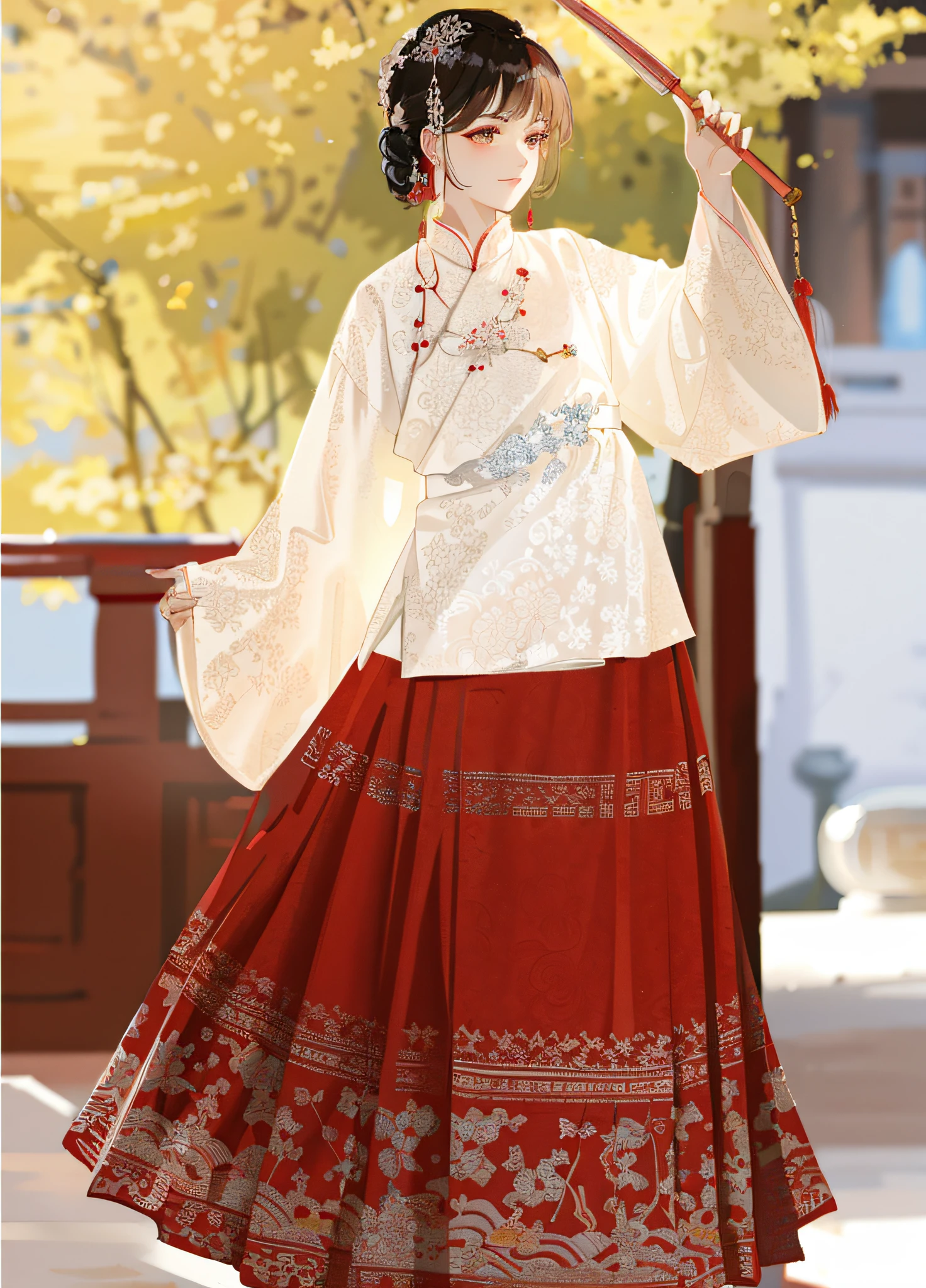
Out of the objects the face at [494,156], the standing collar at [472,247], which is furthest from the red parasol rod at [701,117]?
the standing collar at [472,247]

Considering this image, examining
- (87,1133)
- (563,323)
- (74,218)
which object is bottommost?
(87,1133)

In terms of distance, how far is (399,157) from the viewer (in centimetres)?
165

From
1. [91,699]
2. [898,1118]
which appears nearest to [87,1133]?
[91,699]

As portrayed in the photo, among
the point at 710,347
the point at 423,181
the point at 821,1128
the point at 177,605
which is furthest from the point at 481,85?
the point at 821,1128

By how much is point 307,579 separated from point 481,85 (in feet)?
2.32

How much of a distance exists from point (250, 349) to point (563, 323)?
121cm

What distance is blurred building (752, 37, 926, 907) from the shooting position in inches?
103

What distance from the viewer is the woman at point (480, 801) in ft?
4.46

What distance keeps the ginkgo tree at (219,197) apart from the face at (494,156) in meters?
0.98

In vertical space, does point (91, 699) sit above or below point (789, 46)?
below

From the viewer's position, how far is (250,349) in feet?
8.41

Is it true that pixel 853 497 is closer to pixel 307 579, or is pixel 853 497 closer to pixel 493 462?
pixel 493 462

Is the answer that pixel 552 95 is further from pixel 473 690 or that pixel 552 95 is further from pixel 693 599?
pixel 693 599

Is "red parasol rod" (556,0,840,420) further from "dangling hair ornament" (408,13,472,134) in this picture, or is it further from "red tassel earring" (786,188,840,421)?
"dangling hair ornament" (408,13,472,134)
